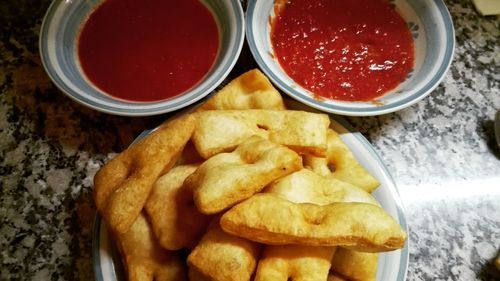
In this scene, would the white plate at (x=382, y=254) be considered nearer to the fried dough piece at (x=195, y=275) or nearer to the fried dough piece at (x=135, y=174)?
the fried dough piece at (x=135, y=174)

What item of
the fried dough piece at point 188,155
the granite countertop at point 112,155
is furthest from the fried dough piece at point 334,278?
the fried dough piece at point 188,155

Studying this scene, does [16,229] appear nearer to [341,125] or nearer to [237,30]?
[237,30]

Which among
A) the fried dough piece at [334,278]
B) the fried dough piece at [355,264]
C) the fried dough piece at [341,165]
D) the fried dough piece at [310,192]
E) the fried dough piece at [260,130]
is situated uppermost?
the fried dough piece at [260,130]

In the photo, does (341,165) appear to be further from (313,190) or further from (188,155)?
(188,155)

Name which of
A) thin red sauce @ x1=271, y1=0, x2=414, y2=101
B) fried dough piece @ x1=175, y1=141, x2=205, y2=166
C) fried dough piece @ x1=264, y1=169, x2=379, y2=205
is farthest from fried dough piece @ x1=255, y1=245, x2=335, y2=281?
thin red sauce @ x1=271, y1=0, x2=414, y2=101

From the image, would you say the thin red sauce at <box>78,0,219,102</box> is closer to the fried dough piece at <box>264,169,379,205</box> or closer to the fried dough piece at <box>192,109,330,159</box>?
the fried dough piece at <box>192,109,330,159</box>
